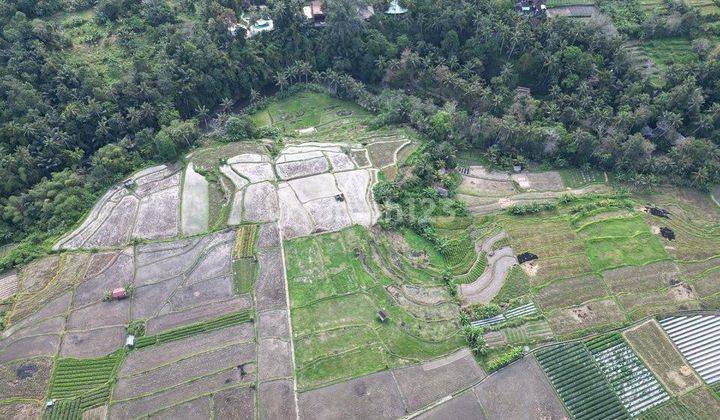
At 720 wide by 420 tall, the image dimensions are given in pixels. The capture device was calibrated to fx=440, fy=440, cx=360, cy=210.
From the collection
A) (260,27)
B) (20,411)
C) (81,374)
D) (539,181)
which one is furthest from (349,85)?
(20,411)

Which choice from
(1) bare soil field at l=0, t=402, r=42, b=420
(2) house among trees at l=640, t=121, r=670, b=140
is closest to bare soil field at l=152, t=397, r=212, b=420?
(1) bare soil field at l=0, t=402, r=42, b=420

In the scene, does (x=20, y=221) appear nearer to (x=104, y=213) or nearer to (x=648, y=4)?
(x=104, y=213)

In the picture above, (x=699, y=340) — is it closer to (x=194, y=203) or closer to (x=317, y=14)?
(x=194, y=203)

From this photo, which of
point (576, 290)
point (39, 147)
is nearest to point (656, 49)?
point (576, 290)

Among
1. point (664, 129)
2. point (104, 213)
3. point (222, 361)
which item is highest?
point (664, 129)

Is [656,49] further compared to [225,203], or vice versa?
[656,49]

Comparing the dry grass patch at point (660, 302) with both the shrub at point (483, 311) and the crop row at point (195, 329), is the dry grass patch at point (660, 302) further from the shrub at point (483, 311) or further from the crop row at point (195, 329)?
the crop row at point (195, 329)
